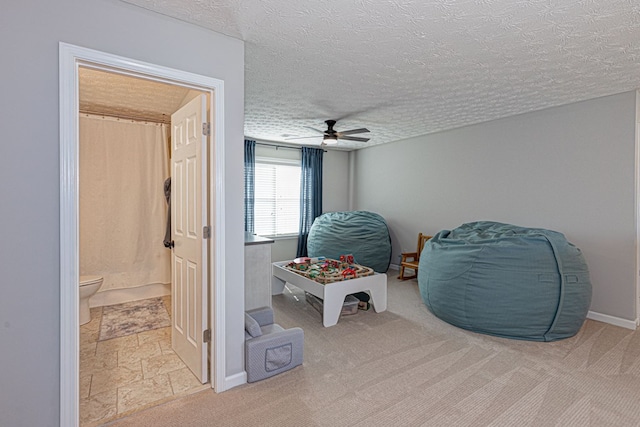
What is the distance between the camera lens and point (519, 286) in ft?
9.34

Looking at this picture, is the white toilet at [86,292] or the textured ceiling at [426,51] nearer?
the textured ceiling at [426,51]

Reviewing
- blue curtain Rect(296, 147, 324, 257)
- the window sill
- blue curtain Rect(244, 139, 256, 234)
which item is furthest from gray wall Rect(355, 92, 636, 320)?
blue curtain Rect(244, 139, 256, 234)

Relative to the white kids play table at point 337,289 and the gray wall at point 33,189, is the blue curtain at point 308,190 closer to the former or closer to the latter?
the white kids play table at point 337,289

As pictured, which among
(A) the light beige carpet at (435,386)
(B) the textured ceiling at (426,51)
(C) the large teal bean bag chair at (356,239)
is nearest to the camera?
(B) the textured ceiling at (426,51)

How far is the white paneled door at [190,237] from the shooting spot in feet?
7.00

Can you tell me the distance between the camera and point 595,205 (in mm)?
3305

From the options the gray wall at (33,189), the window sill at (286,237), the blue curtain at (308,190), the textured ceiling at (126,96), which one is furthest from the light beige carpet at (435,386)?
the blue curtain at (308,190)

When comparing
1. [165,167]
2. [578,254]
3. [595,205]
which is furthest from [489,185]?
[165,167]

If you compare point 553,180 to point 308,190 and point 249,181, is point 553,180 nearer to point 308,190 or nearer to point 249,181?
point 308,190

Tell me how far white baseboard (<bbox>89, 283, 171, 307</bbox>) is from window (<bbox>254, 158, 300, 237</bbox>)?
1.86 m

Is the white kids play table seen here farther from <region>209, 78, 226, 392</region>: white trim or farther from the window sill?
the window sill

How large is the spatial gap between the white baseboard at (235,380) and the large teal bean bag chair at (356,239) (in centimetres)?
306

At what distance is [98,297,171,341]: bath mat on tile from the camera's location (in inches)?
124

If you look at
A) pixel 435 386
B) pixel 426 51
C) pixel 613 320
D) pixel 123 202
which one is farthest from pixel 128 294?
pixel 613 320
